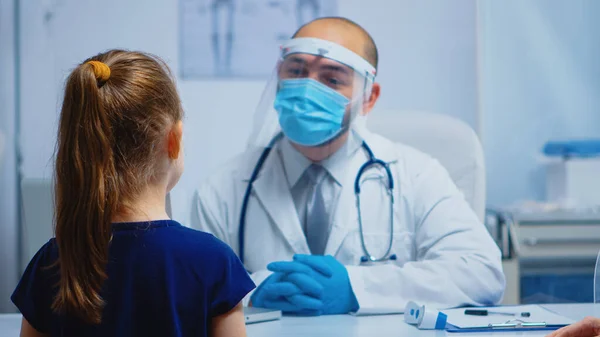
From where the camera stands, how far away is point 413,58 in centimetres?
290

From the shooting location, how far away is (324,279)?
4.83 feet

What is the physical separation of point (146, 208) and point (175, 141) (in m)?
0.10

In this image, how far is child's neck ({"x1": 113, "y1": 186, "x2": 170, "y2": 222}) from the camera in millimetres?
929

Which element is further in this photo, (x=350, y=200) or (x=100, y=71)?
(x=350, y=200)

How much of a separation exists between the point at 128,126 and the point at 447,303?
89cm

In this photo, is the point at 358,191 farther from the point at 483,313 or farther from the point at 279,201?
the point at 483,313

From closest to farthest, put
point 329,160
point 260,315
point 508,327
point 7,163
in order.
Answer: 1. point 508,327
2. point 260,315
3. point 329,160
4. point 7,163

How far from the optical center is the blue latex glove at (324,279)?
145 cm

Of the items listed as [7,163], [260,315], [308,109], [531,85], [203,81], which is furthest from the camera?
[531,85]

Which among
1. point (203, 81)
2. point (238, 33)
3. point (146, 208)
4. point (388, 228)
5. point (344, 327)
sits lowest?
point (344, 327)

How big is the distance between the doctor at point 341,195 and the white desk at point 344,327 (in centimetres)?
17

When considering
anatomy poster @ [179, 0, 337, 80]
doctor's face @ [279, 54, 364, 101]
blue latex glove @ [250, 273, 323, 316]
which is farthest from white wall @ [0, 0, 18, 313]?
blue latex glove @ [250, 273, 323, 316]

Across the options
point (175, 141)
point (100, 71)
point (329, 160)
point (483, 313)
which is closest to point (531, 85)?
point (329, 160)

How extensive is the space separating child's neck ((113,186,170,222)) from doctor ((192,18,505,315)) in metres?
0.63
